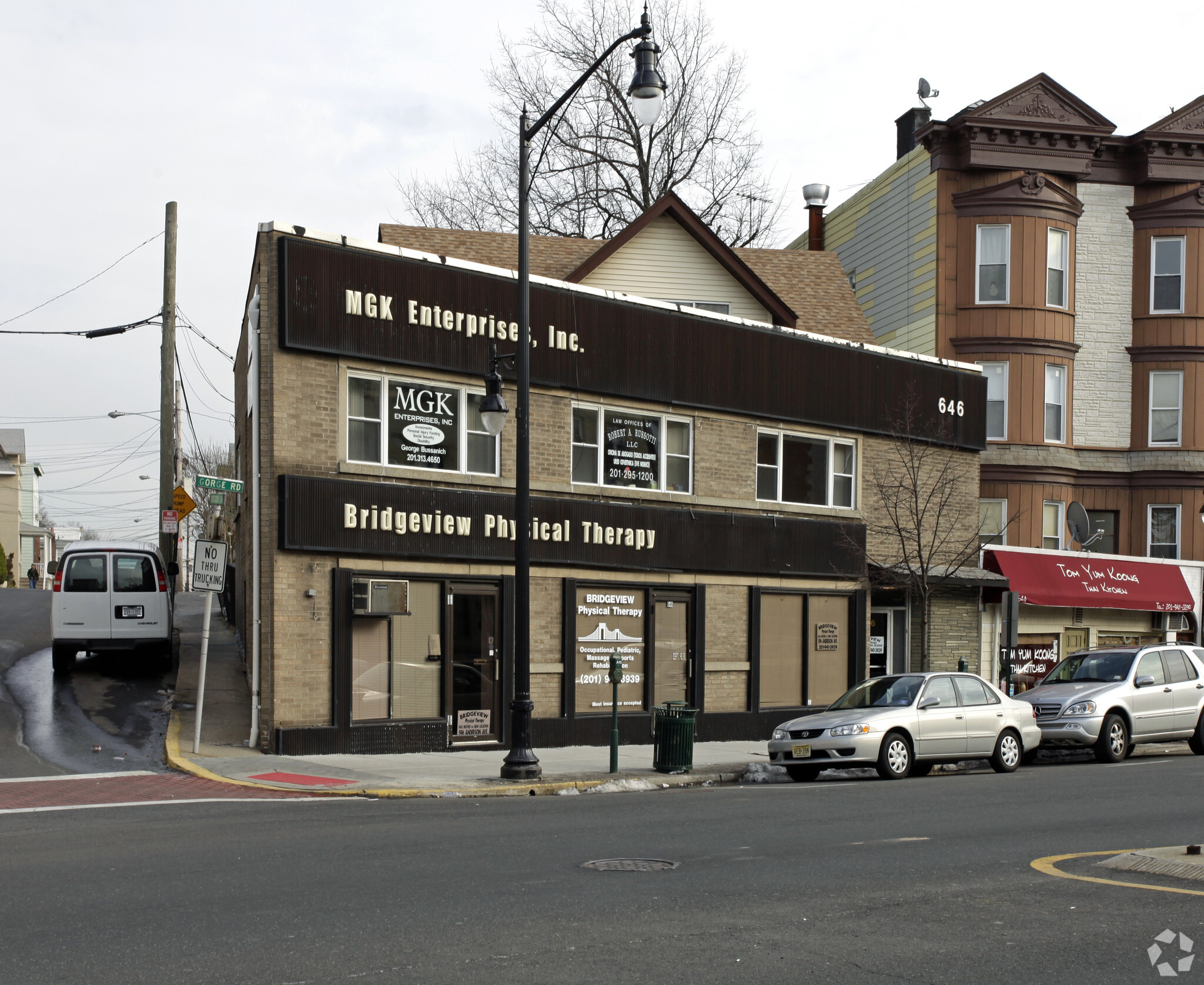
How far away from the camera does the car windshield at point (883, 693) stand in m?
17.2

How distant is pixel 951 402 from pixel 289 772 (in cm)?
1642

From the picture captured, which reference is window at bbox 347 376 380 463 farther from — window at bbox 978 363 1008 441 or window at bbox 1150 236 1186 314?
window at bbox 1150 236 1186 314

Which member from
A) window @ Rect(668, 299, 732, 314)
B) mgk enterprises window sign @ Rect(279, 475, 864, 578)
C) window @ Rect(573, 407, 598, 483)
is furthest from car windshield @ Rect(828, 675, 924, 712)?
window @ Rect(668, 299, 732, 314)

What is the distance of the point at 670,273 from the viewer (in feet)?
81.1

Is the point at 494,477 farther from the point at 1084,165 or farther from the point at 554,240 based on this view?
the point at 1084,165

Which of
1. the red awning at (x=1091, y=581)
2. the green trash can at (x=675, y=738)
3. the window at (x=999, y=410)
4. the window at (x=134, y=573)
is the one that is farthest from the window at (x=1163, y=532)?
the window at (x=134, y=573)

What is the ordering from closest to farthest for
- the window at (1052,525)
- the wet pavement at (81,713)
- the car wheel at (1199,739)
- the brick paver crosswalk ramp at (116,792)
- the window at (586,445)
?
the brick paver crosswalk ramp at (116,792) < the wet pavement at (81,713) < the car wheel at (1199,739) < the window at (586,445) < the window at (1052,525)

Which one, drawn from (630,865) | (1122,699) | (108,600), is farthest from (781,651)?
(630,865)

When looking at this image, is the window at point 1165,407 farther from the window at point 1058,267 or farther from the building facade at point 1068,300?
the window at point 1058,267

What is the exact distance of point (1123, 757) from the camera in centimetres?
1941

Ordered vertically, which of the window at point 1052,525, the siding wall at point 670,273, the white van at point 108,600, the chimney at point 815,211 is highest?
the chimney at point 815,211

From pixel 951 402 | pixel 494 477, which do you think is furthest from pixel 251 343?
pixel 951 402

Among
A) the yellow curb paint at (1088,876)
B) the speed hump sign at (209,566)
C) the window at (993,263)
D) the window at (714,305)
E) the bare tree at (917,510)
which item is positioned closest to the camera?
the yellow curb paint at (1088,876)

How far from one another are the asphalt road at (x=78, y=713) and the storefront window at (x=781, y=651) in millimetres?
10249
